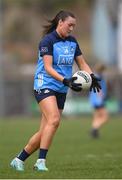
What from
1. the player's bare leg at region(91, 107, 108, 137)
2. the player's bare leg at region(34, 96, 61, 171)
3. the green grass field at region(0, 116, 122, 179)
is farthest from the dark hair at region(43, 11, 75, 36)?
the player's bare leg at region(91, 107, 108, 137)

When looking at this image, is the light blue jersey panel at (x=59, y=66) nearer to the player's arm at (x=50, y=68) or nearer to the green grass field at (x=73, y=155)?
the player's arm at (x=50, y=68)

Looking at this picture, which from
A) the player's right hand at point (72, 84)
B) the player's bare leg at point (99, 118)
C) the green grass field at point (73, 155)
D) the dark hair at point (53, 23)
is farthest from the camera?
the player's bare leg at point (99, 118)

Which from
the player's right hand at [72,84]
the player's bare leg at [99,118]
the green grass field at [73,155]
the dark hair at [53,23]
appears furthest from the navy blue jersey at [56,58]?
the player's bare leg at [99,118]

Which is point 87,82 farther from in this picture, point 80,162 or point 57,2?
point 57,2

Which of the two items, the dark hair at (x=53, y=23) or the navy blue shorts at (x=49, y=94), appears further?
the dark hair at (x=53, y=23)

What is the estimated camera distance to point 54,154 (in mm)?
17375

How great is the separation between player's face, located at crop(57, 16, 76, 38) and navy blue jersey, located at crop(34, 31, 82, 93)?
0.28 feet

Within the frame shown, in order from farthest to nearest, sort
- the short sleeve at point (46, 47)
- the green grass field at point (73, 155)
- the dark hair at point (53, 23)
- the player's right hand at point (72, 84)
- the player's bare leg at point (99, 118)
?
the player's bare leg at point (99, 118), the dark hair at point (53, 23), the short sleeve at point (46, 47), the player's right hand at point (72, 84), the green grass field at point (73, 155)

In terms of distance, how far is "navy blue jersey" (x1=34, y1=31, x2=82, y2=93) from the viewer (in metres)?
12.1

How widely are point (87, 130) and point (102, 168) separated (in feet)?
48.7

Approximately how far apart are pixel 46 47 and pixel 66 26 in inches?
17.3

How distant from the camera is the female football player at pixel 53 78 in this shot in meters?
12.0

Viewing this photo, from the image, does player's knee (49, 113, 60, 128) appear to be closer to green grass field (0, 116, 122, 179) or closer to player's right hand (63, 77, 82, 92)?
player's right hand (63, 77, 82, 92)

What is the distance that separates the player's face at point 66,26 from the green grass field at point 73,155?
208 cm
